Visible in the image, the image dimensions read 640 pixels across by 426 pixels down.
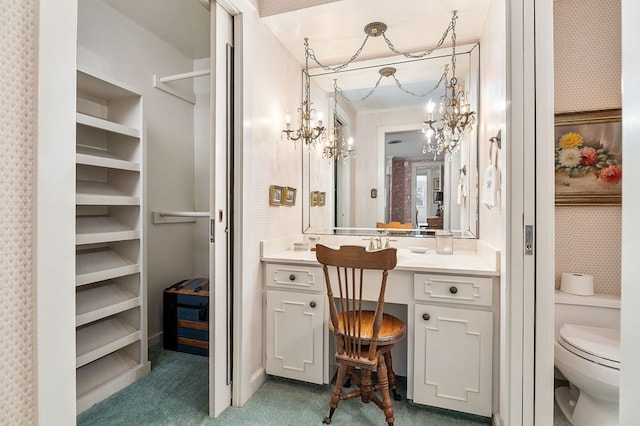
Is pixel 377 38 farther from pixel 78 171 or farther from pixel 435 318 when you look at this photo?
pixel 78 171

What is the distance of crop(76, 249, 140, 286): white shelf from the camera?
5.67ft

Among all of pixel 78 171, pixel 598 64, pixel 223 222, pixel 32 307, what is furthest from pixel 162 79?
pixel 598 64

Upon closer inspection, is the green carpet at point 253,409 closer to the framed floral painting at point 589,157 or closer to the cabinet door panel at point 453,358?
the cabinet door panel at point 453,358

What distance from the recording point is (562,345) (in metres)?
1.58

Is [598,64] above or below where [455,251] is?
above

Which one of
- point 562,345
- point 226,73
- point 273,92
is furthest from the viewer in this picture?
point 273,92

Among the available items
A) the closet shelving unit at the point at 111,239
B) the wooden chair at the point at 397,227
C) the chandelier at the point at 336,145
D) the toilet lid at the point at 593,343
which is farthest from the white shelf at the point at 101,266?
the toilet lid at the point at 593,343

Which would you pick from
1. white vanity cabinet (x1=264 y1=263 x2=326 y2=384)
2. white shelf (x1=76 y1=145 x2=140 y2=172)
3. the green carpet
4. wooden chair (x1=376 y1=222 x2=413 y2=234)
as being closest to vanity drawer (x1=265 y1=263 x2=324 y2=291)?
white vanity cabinet (x1=264 y1=263 x2=326 y2=384)

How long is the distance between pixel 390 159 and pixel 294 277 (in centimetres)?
119

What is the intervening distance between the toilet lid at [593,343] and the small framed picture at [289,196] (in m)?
1.79

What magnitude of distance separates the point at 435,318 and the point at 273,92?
172 cm

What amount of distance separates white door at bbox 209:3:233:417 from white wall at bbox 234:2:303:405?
0.08 metres

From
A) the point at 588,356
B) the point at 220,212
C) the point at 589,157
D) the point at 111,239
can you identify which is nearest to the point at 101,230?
the point at 111,239

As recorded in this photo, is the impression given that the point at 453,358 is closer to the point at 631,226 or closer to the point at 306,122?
the point at 631,226
